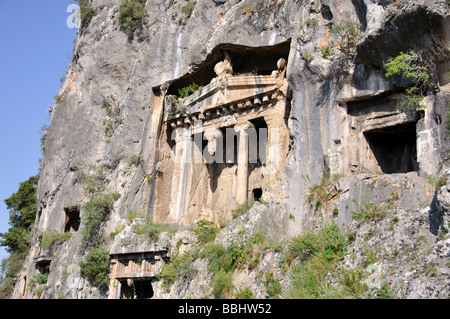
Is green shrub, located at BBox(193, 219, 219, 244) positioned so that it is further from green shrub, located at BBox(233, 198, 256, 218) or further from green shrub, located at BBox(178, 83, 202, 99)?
green shrub, located at BBox(178, 83, 202, 99)

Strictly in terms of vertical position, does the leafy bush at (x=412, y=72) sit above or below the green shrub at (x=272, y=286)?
above

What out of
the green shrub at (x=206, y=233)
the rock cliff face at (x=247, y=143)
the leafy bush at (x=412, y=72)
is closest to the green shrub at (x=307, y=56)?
the rock cliff face at (x=247, y=143)

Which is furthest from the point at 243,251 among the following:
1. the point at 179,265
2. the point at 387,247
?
the point at 387,247

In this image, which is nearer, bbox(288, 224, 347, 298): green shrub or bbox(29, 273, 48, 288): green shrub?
bbox(288, 224, 347, 298): green shrub

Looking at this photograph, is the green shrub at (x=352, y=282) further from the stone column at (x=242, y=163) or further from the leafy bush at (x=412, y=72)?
the stone column at (x=242, y=163)

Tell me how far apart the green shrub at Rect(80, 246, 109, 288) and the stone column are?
16.4ft

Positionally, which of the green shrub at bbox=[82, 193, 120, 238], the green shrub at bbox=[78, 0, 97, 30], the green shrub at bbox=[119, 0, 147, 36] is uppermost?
the green shrub at bbox=[78, 0, 97, 30]

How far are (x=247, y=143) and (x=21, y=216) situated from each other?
60.0 ft

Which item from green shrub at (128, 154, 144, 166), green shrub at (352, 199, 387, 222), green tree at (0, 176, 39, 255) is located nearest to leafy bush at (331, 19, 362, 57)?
green shrub at (352, 199, 387, 222)

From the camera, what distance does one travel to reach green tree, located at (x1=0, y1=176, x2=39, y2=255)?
27672 mm

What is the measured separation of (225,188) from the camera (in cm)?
1875

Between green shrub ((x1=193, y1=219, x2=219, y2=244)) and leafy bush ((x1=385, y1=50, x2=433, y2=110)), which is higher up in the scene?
leafy bush ((x1=385, y1=50, x2=433, y2=110))

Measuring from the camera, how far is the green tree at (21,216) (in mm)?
27672

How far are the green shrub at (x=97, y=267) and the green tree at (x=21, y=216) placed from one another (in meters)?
11.2
